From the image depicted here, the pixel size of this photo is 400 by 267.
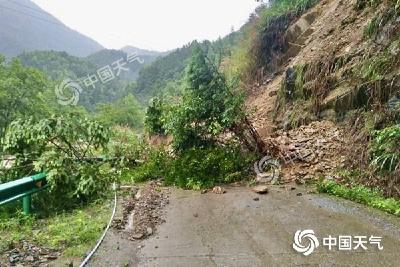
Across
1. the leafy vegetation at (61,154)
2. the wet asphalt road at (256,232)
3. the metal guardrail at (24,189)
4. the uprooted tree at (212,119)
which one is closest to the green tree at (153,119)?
the uprooted tree at (212,119)

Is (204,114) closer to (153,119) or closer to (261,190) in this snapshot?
(261,190)

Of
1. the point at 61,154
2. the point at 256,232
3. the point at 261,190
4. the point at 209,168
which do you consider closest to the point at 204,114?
the point at 209,168

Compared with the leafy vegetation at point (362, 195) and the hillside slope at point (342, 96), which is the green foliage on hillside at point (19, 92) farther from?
the leafy vegetation at point (362, 195)

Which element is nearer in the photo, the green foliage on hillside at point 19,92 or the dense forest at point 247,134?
the dense forest at point 247,134

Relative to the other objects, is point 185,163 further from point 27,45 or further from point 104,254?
point 27,45

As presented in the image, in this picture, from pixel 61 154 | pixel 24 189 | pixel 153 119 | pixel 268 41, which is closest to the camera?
pixel 24 189

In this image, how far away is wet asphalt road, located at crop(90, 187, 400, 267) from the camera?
148 inches

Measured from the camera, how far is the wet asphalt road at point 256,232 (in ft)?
12.3

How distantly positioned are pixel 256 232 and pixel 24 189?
10.5 ft

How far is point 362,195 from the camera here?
5578 millimetres

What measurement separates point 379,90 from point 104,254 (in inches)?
222

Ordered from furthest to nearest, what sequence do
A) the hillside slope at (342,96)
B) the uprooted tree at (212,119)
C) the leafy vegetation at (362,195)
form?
the uprooted tree at (212,119) → the hillside slope at (342,96) → the leafy vegetation at (362,195)

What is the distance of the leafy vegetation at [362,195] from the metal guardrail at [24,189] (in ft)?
→ 14.4

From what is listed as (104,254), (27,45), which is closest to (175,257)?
(104,254)
